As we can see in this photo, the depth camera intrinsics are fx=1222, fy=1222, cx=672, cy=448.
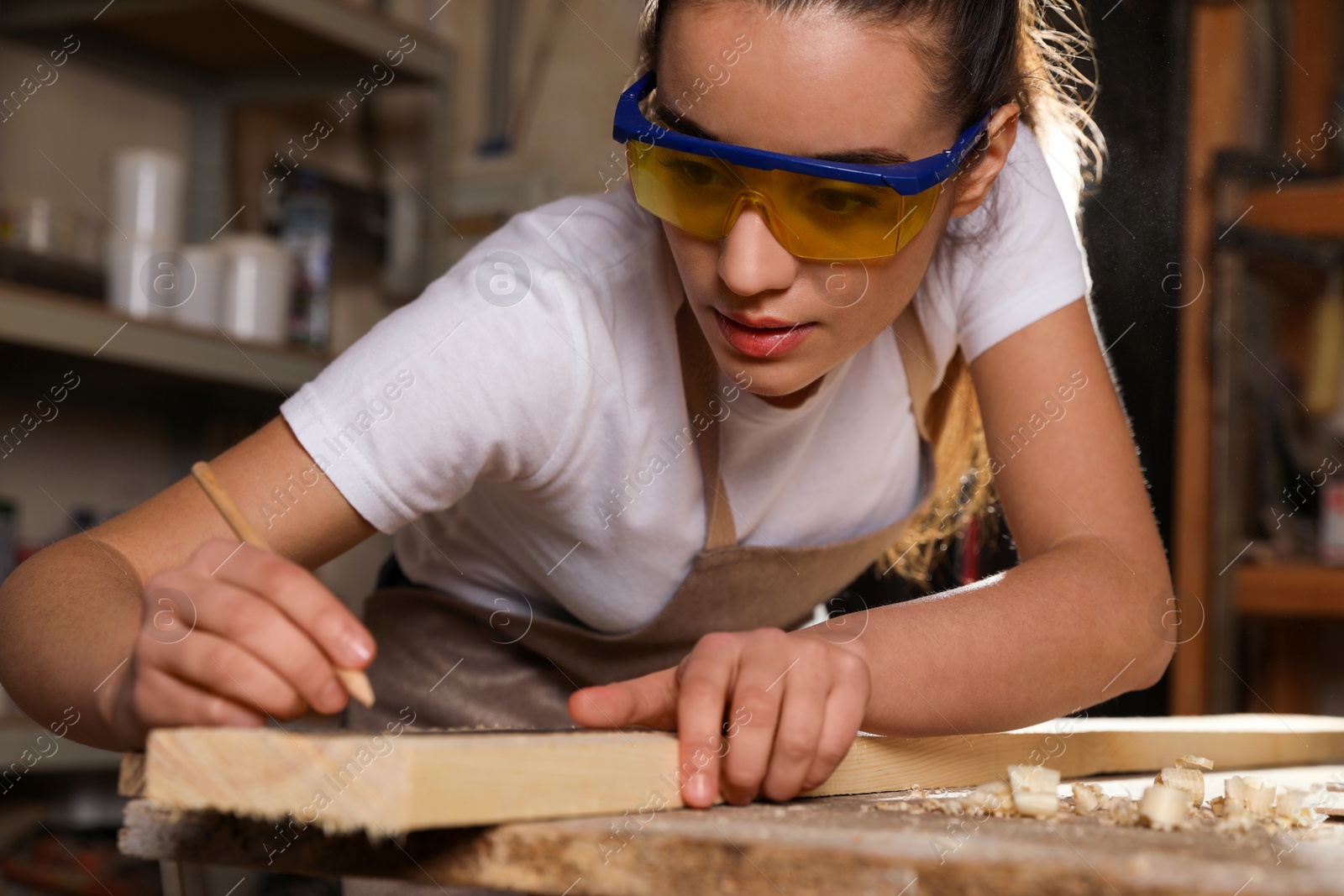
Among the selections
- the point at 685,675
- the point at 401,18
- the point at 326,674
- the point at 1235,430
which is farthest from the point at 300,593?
the point at 401,18

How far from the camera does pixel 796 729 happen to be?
0.54 m

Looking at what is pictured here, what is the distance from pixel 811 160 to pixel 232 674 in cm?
38

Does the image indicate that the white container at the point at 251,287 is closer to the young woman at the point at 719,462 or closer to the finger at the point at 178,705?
the young woman at the point at 719,462

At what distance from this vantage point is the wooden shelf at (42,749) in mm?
1488

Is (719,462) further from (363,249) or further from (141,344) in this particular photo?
(363,249)

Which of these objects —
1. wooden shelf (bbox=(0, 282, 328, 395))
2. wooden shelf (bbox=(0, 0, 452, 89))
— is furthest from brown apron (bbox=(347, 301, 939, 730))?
wooden shelf (bbox=(0, 0, 452, 89))

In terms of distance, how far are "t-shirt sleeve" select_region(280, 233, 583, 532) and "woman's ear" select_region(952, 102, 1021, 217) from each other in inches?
10.2

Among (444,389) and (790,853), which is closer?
(790,853)

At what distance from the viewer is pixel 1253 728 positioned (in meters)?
0.95

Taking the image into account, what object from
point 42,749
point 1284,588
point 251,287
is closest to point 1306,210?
point 1284,588

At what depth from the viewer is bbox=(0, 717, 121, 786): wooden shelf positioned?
1.49 m

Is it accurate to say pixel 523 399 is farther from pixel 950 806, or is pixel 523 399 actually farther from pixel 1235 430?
pixel 1235 430

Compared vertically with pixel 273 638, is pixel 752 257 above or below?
above

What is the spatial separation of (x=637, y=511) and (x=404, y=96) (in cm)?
167
